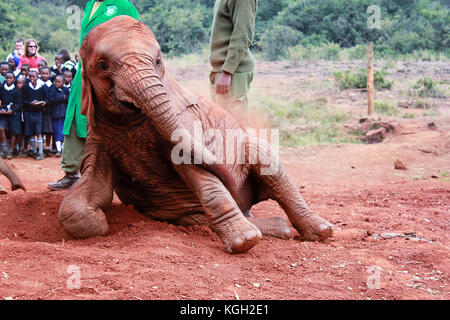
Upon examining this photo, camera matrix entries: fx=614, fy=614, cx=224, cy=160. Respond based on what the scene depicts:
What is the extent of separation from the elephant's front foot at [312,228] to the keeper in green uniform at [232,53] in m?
1.40

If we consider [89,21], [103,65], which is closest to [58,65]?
[89,21]

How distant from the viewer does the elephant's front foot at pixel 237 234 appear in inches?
169

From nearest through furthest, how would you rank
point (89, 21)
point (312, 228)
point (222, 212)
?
point (222, 212) → point (312, 228) → point (89, 21)

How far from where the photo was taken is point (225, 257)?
14.0ft

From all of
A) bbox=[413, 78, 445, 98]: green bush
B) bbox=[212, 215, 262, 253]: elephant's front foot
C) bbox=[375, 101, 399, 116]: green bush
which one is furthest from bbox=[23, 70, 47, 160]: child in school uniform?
bbox=[413, 78, 445, 98]: green bush

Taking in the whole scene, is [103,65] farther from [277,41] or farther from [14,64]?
[277,41]

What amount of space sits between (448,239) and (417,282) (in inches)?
59.0

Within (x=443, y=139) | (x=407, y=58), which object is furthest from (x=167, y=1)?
(x=443, y=139)

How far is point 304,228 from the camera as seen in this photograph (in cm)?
506

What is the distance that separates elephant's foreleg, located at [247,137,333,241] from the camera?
5055mm

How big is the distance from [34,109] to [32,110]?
0.13ft

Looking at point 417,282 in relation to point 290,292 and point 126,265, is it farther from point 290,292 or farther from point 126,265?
point 126,265

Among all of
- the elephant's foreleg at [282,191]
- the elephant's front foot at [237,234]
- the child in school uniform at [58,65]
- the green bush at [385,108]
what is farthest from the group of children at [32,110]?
the green bush at [385,108]

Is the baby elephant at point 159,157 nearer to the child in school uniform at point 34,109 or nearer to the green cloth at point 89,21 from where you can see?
the green cloth at point 89,21
